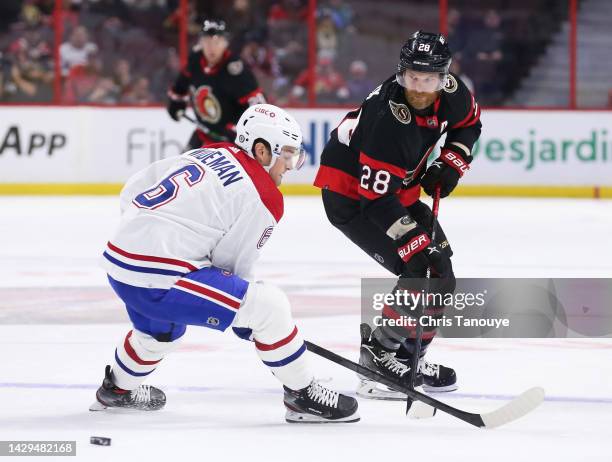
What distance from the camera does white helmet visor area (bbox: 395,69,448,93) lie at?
3822 millimetres

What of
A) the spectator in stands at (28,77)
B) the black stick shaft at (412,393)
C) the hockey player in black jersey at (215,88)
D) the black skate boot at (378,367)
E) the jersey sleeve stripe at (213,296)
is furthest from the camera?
the spectator in stands at (28,77)

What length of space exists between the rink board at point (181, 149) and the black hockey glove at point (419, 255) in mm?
6525

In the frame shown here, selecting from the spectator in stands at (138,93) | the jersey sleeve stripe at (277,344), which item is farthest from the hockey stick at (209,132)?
the jersey sleeve stripe at (277,344)

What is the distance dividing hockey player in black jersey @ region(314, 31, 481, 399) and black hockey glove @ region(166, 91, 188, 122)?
13.7 feet

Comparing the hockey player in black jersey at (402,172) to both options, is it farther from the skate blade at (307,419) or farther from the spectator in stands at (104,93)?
the spectator in stands at (104,93)

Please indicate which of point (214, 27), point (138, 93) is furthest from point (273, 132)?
point (138, 93)

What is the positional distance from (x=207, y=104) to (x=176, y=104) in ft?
0.68

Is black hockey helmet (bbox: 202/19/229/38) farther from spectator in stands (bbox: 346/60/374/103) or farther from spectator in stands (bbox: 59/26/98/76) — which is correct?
spectator in stands (bbox: 59/26/98/76)

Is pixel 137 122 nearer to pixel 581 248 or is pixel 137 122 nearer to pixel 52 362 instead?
pixel 581 248

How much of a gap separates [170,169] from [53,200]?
22.2ft

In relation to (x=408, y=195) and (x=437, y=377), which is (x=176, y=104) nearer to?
(x=408, y=195)

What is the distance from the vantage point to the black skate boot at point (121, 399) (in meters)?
3.63

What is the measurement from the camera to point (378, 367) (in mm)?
4090

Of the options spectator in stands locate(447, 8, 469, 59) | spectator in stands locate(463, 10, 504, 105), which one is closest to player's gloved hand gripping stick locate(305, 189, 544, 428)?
spectator in stands locate(463, 10, 504, 105)
